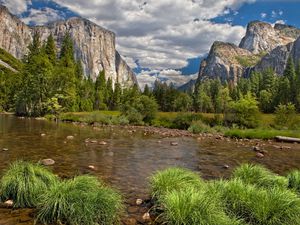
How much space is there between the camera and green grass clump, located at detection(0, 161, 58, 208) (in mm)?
8406

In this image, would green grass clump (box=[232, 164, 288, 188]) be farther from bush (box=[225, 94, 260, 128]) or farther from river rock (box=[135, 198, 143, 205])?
bush (box=[225, 94, 260, 128])

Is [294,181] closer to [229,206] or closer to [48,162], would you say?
[229,206]

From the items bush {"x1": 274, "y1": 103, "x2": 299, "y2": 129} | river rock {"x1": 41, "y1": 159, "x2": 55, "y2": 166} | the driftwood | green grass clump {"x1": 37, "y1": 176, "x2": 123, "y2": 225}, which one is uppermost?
bush {"x1": 274, "y1": 103, "x2": 299, "y2": 129}

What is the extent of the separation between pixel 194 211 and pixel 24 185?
15.6 ft

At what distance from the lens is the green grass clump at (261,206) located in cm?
691

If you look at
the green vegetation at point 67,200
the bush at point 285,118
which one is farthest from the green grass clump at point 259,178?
the bush at point 285,118

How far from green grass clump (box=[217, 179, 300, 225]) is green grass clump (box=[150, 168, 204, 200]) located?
3.86ft

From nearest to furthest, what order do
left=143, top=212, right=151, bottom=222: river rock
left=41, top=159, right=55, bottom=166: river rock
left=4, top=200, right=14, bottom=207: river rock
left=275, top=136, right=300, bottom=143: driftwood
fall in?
left=143, top=212, right=151, bottom=222: river rock, left=4, top=200, right=14, bottom=207: river rock, left=41, top=159, right=55, bottom=166: river rock, left=275, top=136, right=300, bottom=143: driftwood

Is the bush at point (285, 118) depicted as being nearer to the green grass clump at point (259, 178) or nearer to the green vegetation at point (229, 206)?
the green grass clump at point (259, 178)

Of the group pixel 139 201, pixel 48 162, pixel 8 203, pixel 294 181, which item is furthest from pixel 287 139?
pixel 8 203

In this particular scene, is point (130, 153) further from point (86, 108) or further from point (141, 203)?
point (86, 108)

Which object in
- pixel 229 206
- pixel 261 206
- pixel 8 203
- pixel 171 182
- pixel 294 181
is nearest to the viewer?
pixel 261 206

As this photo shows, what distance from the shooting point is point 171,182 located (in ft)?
29.6

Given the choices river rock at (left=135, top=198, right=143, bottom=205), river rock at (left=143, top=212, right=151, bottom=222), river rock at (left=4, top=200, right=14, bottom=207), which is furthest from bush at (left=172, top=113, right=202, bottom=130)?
river rock at (left=4, top=200, right=14, bottom=207)
